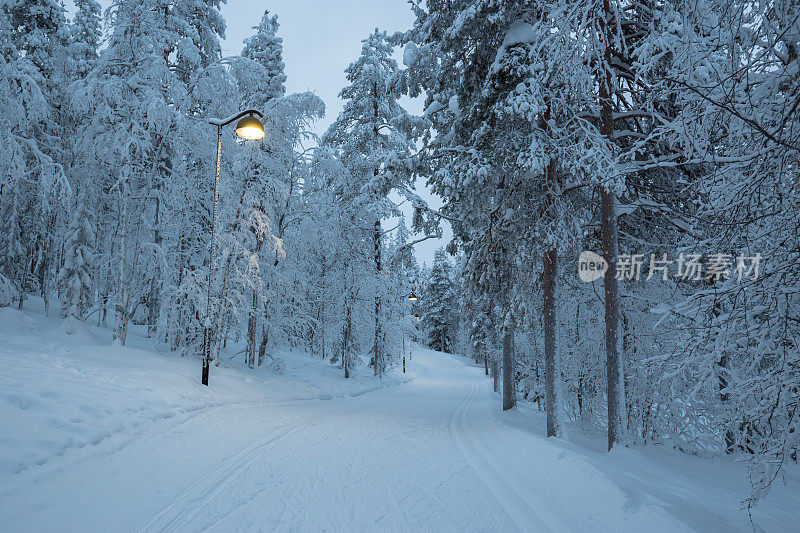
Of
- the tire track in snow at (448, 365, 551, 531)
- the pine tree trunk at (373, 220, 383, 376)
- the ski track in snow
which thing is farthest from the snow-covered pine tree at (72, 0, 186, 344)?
the tire track in snow at (448, 365, 551, 531)

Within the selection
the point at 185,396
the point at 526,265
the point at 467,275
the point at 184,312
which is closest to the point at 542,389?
the point at 467,275

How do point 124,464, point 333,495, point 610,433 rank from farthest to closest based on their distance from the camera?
point 610,433, point 124,464, point 333,495

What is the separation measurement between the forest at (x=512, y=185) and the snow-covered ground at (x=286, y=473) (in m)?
1.19

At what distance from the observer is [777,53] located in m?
3.61

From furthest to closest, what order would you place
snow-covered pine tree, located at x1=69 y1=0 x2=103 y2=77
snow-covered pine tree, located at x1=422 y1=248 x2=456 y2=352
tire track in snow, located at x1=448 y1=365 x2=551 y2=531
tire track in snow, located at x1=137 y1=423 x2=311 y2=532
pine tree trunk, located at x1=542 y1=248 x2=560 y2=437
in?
snow-covered pine tree, located at x1=422 y1=248 x2=456 y2=352 < snow-covered pine tree, located at x1=69 y1=0 x2=103 y2=77 < pine tree trunk, located at x1=542 y1=248 x2=560 y2=437 < tire track in snow, located at x1=448 y1=365 x2=551 y2=531 < tire track in snow, located at x1=137 y1=423 x2=311 y2=532

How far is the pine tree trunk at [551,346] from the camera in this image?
31.0 ft

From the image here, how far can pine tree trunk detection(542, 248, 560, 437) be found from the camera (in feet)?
31.0

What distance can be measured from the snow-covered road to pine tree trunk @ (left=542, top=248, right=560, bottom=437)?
1204mm

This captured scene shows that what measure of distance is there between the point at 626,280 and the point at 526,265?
3.01 meters

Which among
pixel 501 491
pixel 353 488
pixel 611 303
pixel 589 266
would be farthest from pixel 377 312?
pixel 501 491

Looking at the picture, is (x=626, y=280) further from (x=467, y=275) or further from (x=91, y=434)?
(x=91, y=434)

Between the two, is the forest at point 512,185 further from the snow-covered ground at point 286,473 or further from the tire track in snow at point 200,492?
→ the tire track in snow at point 200,492

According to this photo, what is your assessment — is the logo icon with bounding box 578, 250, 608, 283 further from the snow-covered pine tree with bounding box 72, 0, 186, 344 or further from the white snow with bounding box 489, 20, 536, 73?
the snow-covered pine tree with bounding box 72, 0, 186, 344

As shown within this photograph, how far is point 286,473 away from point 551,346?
22.3 feet
